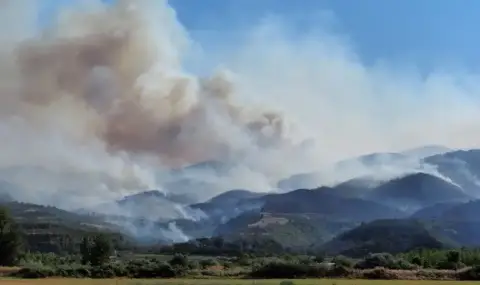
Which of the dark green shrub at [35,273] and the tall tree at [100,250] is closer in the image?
the dark green shrub at [35,273]

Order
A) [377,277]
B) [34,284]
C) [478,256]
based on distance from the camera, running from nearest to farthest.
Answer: [34,284]
[377,277]
[478,256]

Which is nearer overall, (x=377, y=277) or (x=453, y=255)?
(x=377, y=277)

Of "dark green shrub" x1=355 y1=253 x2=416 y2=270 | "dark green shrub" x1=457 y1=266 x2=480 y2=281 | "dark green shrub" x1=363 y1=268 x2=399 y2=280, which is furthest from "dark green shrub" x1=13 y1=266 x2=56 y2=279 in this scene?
"dark green shrub" x1=457 y1=266 x2=480 y2=281

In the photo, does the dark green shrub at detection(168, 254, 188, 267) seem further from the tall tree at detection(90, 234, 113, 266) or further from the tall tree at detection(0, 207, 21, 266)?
the tall tree at detection(0, 207, 21, 266)

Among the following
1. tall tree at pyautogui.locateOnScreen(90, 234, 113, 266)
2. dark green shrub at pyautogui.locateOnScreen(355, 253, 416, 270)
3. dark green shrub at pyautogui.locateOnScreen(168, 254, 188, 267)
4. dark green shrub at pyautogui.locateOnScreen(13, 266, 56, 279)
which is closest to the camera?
dark green shrub at pyautogui.locateOnScreen(13, 266, 56, 279)

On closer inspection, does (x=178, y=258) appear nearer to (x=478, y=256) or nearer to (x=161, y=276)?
(x=161, y=276)

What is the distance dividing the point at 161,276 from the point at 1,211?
2126 inches

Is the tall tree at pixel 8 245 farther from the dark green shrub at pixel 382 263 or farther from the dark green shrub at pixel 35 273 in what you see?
the dark green shrub at pixel 382 263

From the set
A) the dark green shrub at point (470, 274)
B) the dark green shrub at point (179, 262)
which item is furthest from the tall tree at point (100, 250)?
the dark green shrub at point (470, 274)

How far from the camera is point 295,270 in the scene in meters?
85.4

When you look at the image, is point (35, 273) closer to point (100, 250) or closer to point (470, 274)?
point (100, 250)

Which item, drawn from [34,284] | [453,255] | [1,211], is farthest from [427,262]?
[1,211]

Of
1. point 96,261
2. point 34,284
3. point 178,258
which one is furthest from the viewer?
point 96,261

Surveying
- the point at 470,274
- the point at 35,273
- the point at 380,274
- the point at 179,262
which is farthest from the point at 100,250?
the point at 470,274
